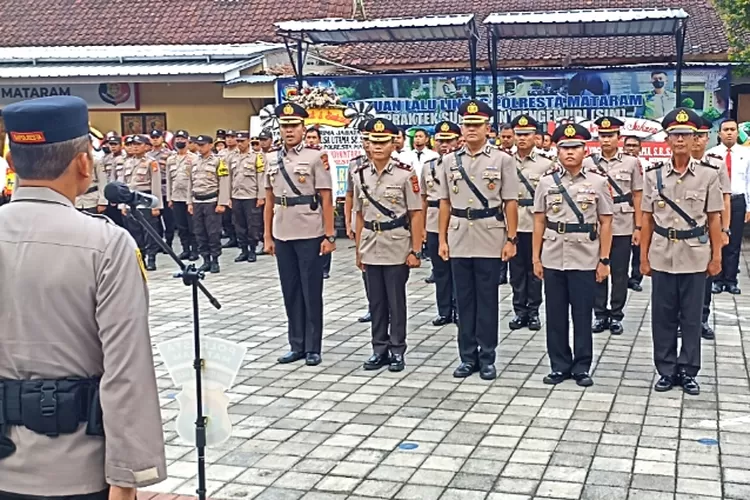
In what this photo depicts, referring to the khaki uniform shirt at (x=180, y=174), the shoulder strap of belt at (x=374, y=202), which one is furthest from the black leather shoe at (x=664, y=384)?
the khaki uniform shirt at (x=180, y=174)

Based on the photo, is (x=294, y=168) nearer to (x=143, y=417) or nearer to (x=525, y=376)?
(x=525, y=376)

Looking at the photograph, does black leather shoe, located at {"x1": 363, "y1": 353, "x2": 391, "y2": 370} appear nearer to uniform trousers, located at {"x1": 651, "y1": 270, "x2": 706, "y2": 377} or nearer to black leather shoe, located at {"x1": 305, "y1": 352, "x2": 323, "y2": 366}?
black leather shoe, located at {"x1": 305, "y1": 352, "x2": 323, "y2": 366}

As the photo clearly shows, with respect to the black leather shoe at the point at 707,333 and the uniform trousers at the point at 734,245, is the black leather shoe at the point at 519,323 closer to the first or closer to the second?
the black leather shoe at the point at 707,333

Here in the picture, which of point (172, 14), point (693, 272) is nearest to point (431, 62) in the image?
point (172, 14)

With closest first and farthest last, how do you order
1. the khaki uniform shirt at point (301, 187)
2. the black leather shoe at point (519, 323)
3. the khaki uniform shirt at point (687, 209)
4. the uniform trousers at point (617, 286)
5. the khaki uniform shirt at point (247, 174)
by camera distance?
the khaki uniform shirt at point (687, 209) → the khaki uniform shirt at point (301, 187) → the uniform trousers at point (617, 286) → the black leather shoe at point (519, 323) → the khaki uniform shirt at point (247, 174)

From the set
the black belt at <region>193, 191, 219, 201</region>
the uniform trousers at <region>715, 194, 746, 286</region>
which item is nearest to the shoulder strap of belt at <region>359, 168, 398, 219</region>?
the uniform trousers at <region>715, 194, 746, 286</region>

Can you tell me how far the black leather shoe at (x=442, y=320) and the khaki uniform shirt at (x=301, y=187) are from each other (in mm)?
1945

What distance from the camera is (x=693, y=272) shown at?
20.5 ft

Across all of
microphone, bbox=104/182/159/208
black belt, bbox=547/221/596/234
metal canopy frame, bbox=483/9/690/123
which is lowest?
black belt, bbox=547/221/596/234

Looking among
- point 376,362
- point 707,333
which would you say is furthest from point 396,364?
point 707,333

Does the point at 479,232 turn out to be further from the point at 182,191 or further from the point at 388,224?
the point at 182,191

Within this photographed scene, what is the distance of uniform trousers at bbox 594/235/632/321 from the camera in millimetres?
8492

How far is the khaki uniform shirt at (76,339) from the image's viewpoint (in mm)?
2545

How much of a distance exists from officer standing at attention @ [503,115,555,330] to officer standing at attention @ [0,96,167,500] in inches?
249
